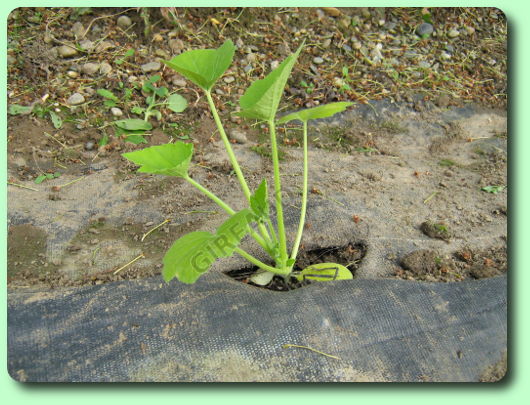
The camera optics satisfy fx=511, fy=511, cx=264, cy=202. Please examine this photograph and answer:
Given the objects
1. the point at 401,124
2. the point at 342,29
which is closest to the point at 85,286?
the point at 401,124

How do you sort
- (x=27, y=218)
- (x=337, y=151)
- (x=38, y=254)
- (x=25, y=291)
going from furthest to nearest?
(x=337, y=151)
(x=27, y=218)
(x=38, y=254)
(x=25, y=291)

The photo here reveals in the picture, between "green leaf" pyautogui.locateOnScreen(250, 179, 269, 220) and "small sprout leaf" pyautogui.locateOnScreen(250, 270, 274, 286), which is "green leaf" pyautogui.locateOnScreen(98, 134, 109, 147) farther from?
"green leaf" pyautogui.locateOnScreen(250, 179, 269, 220)

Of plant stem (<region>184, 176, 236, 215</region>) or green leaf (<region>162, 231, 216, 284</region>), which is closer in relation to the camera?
green leaf (<region>162, 231, 216, 284</region>)

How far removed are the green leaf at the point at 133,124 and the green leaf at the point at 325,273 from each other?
115 centimetres

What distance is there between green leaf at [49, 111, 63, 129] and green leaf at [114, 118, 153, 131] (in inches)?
9.6

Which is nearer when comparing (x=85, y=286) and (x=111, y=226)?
(x=85, y=286)

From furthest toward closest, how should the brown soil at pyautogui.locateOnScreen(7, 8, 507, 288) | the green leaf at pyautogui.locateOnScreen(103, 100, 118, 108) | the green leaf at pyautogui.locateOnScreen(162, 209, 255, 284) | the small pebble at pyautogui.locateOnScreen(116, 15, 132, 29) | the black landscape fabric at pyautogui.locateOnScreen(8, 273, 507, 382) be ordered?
the small pebble at pyautogui.locateOnScreen(116, 15, 132, 29) → the green leaf at pyautogui.locateOnScreen(103, 100, 118, 108) → the brown soil at pyautogui.locateOnScreen(7, 8, 507, 288) → the black landscape fabric at pyautogui.locateOnScreen(8, 273, 507, 382) → the green leaf at pyautogui.locateOnScreen(162, 209, 255, 284)

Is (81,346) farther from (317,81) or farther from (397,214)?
(317,81)

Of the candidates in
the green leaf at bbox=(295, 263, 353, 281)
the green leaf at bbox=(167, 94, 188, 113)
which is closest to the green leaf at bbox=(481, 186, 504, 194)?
the green leaf at bbox=(295, 263, 353, 281)

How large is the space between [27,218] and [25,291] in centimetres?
41

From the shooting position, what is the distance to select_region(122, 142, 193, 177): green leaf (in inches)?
48.1

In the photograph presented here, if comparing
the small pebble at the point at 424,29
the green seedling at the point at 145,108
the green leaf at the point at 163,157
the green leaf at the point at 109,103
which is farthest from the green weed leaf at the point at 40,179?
the small pebble at the point at 424,29

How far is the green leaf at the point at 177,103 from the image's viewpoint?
95.8 inches

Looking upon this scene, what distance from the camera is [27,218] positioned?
1.76 meters
